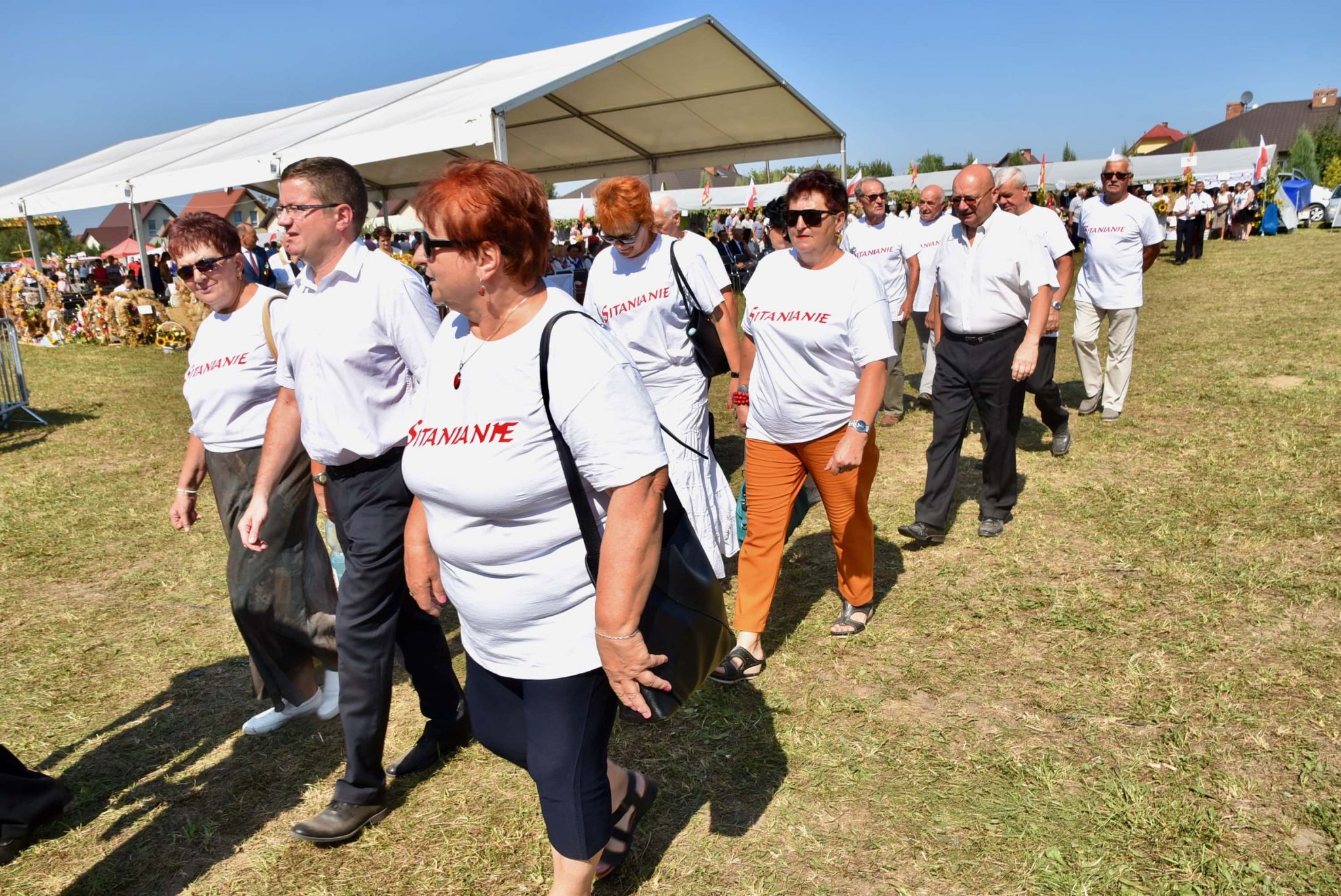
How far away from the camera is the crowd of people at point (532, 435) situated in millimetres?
1892

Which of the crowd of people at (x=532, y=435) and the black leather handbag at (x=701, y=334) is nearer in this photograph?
the crowd of people at (x=532, y=435)

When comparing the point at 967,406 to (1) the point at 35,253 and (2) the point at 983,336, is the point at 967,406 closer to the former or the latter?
(2) the point at 983,336

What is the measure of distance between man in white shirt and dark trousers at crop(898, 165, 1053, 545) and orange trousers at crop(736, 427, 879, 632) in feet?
4.24

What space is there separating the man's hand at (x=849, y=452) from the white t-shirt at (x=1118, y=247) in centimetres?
492

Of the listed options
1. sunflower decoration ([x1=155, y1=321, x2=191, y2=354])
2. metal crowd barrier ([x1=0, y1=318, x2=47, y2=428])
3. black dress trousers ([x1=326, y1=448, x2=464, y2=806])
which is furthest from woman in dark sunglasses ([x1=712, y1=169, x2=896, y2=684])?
sunflower decoration ([x1=155, y1=321, x2=191, y2=354])

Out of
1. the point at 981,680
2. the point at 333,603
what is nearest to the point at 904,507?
the point at 981,680

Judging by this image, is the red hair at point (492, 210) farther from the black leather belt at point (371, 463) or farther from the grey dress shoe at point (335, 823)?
the grey dress shoe at point (335, 823)

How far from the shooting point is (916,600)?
4.54m

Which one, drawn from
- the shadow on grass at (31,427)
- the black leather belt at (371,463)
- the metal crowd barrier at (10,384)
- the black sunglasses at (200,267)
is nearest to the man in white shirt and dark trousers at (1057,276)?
the black leather belt at (371,463)

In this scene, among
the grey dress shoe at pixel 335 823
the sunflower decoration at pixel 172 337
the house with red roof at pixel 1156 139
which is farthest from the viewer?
the house with red roof at pixel 1156 139

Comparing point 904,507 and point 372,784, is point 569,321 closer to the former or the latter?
point 372,784

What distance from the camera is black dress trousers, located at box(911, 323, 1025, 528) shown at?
503 centimetres

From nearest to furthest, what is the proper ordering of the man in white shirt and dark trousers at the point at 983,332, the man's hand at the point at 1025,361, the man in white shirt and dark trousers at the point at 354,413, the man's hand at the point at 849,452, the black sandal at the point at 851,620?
the man in white shirt and dark trousers at the point at 354,413 → the man's hand at the point at 849,452 → the black sandal at the point at 851,620 → the man's hand at the point at 1025,361 → the man in white shirt and dark trousers at the point at 983,332

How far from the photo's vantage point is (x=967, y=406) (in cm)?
515
